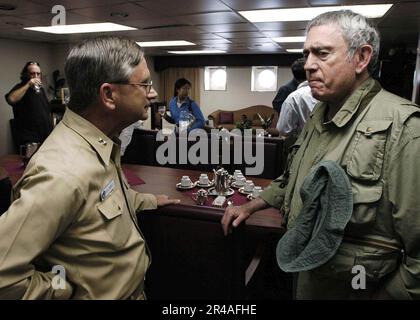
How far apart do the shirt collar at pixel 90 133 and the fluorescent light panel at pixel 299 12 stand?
3.12m

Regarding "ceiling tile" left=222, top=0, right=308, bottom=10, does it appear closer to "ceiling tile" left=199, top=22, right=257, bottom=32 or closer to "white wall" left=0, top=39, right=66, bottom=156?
"ceiling tile" left=199, top=22, right=257, bottom=32

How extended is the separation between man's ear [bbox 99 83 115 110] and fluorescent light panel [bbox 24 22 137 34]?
4132mm

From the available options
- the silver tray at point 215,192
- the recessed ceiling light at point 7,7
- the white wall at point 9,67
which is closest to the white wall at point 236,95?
the white wall at point 9,67

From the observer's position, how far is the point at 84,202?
32.4 inches

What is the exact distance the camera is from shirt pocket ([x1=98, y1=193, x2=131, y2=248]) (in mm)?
876

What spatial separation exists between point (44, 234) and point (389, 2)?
3811 mm

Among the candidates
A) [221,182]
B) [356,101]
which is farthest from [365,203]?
[221,182]

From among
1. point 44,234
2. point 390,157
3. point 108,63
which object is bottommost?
point 44,234

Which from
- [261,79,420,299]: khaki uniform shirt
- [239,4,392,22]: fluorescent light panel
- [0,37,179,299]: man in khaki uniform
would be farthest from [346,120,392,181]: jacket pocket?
[239,4,392,22]: fluorescent light panel
